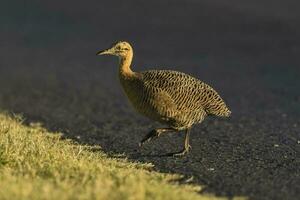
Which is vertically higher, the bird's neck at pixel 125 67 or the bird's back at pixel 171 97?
the bird's neck at pixel 125 67

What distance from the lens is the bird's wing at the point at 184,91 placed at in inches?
370

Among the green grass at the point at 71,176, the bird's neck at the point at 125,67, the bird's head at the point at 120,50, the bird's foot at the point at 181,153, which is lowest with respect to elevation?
the green grass at the point at 71,176

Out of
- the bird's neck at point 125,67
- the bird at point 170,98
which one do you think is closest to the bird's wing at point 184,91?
the bird at point 170,98

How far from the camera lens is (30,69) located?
20.0 meters

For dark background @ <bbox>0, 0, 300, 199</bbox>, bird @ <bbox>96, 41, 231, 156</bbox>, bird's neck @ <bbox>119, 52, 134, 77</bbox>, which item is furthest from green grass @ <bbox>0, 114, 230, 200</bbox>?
bird's neck @ <bbox>119, 52, 134, 77</bbox>

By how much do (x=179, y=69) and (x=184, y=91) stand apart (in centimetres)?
966

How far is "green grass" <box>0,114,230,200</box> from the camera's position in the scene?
260 inches

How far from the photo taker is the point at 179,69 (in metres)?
19.1

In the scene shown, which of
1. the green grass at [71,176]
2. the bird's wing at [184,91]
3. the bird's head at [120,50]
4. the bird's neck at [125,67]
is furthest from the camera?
the bird's head at [120,50]

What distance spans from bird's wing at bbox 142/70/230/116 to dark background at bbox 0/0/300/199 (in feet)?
1.95

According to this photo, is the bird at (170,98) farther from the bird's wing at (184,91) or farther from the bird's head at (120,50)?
the bird's head at (120,50)

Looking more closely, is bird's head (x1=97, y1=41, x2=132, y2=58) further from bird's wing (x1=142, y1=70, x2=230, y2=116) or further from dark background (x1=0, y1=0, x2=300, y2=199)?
dark background (x1=0, y1=0, x2=300, y2=199)

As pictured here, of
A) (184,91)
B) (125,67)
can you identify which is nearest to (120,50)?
(125,67)

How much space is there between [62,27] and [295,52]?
9270 millimetres
